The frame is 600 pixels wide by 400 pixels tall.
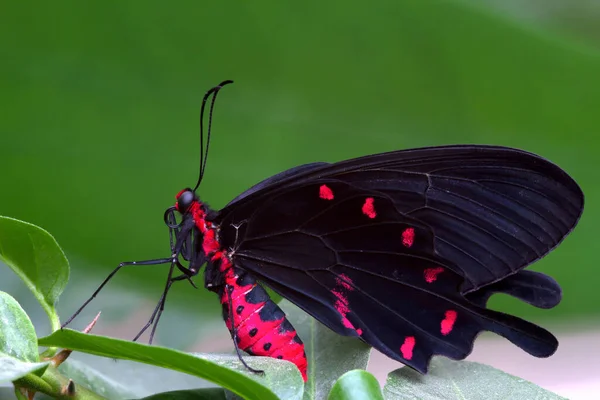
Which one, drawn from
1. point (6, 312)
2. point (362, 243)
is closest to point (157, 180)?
point (362, 243)

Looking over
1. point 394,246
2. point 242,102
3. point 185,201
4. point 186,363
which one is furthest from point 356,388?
point 242,102

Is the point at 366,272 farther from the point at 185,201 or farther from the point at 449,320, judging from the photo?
the point at 185,201

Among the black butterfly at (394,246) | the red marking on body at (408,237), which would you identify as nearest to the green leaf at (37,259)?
the black butterfly at (394,246)

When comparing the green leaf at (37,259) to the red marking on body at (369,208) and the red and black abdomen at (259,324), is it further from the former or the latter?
the red marking on body at (369,208)

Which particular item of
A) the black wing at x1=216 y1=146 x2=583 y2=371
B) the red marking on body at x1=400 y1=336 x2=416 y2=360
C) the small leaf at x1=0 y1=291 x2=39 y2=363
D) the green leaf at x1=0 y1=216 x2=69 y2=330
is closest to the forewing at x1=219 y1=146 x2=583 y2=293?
the black wing at x1=216 y1=146 x2=583 y2=371

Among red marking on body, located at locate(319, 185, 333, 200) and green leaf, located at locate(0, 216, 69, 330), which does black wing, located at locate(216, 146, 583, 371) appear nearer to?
red marking on body, located at locate(319, 185, 333, 200)

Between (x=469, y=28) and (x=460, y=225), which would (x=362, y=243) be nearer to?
(x=460, y=225)
